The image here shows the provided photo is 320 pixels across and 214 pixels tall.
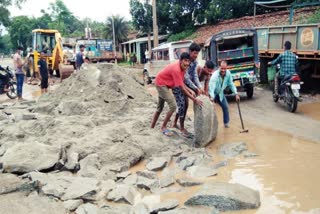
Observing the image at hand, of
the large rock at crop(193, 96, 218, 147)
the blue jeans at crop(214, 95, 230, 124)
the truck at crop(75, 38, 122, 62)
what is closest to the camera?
the large rock at crop(193, 96, 218, 147)

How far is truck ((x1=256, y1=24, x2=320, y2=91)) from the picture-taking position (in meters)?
9.35

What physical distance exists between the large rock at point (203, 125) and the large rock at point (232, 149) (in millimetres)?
279

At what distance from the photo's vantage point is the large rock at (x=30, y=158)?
15.8ft

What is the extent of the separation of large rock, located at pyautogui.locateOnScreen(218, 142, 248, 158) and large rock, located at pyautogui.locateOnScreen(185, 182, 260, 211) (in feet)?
5.03

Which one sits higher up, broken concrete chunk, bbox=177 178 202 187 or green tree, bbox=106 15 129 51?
green tree, bbox=106 15 129 51

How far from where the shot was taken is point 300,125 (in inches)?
276

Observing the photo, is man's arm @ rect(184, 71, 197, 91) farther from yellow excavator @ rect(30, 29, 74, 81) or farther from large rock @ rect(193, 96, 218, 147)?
yellow excavator @ rect(30, 29, 74, 81)

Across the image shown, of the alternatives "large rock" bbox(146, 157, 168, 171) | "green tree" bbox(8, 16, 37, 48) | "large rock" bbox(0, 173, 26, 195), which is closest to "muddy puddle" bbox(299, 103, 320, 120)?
"large rock" bbox(146, 157, 168, 171)

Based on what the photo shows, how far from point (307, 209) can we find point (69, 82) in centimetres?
730

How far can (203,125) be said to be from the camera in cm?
578

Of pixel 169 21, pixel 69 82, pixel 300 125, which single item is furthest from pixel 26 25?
pixel 300 125

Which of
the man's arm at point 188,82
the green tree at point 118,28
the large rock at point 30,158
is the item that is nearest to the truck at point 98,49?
the green tree at point 118,28

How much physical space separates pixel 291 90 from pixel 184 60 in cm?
355

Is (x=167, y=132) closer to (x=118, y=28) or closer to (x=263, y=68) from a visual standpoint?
(x=263, y=68)
